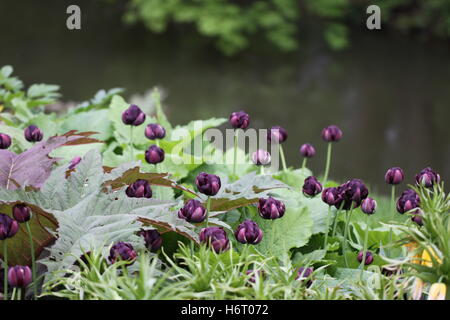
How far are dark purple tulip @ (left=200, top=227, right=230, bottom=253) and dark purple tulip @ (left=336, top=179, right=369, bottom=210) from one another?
0.31 metres

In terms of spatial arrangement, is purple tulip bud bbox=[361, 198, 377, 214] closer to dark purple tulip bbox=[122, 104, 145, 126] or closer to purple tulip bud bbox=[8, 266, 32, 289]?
dark purple tulip bbox=[122, 104, 145, 126]

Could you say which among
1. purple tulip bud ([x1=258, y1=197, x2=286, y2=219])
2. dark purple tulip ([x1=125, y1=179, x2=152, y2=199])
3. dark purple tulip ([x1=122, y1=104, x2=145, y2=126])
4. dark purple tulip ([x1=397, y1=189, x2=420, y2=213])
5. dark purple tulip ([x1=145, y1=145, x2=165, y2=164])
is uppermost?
dark purple tulip ([x1=122, y1=104, x2=145, y2=126])

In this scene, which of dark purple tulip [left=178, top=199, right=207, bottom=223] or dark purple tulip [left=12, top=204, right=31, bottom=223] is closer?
dark purple tulip [left=12, top=204, right=31, bottom=223]

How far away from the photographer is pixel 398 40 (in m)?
15.1

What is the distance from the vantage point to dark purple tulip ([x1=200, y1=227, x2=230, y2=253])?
4.44 feet

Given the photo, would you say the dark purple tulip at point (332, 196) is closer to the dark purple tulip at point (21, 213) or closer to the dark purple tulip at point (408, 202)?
the dark purple tulip at point (408, 202)

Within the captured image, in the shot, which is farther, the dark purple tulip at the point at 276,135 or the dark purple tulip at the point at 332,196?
the dark purple tulip at the point at 276,135

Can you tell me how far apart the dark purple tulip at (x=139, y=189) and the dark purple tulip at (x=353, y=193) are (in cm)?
45

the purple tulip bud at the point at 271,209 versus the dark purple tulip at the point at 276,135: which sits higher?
the dark purple tulip at the point at 276,135

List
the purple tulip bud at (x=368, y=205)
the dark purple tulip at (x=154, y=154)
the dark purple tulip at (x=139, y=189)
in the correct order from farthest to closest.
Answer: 1. the dark purple tulip at (x=154, y=154)
2. the purple tulip bud at (x=368, y=205)
3. the dark purple tulip at (x=139, y=189)

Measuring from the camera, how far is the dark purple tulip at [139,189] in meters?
1.45

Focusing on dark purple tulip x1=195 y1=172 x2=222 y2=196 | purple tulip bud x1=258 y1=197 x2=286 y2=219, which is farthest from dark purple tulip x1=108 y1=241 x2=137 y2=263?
purple tulip bud x1=258 y1=197 x2=286 y2=219

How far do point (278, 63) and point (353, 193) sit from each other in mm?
12513

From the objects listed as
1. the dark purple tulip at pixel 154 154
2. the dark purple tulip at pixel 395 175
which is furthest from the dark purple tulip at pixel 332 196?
the dark purple tulip at pixel 154 154
